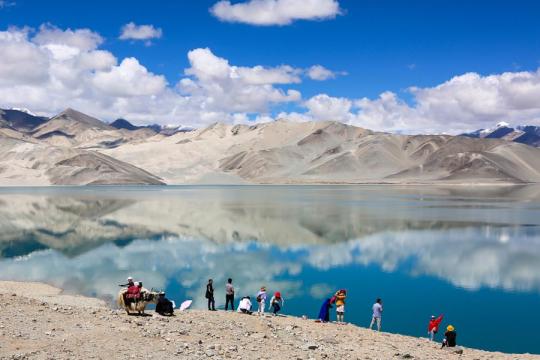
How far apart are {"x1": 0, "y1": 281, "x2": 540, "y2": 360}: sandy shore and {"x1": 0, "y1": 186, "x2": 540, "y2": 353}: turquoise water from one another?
3561 millimetres

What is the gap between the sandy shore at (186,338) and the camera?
618 inches

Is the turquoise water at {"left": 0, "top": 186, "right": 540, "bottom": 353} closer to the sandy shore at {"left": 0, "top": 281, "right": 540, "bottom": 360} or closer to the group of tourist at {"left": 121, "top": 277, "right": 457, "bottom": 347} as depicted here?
the group of tourist at {"left": 121, "top": 277, "right": 457, "bottom": 347}

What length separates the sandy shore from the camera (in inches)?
618

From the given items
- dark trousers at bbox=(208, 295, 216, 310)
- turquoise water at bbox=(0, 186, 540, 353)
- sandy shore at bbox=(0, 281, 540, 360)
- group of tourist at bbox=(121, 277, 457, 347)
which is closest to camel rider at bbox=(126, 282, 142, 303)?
group of tourist at bbox=(121, 277, 457, 347)

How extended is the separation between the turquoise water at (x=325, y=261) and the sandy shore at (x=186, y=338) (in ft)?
11.7

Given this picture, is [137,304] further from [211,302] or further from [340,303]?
[340,303]

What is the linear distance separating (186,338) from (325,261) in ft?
73.6

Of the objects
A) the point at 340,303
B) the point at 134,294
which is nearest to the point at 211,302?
the point at 134,294

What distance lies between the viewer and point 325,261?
128ft

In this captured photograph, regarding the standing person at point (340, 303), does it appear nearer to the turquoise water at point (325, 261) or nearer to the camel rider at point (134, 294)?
the turquoise water at point (325, 261)

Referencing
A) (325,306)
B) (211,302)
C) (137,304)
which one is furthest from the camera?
(211,302)

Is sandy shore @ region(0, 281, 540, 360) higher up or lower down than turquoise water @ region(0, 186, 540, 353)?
higher up

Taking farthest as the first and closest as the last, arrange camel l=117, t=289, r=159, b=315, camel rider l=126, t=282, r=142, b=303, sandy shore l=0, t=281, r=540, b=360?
camel l=117, t=289, r=159, b=315, camel rider l=126, t=282, r=142, b=303, sandy shore l=0, t=281, r=540, b=360

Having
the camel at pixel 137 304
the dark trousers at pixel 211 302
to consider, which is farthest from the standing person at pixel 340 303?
the camel at pixel 137 304
